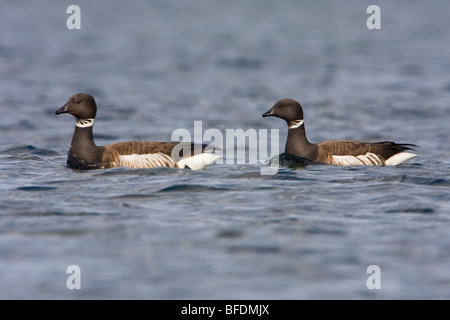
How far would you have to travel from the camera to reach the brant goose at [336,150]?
51.2 feet

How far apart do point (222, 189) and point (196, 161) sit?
1.93 m

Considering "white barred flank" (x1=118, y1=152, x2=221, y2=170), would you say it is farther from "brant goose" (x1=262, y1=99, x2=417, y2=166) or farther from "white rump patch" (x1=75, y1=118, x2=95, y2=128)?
"brant goose" (x1=262, y1=99, x2=417, y2=166)

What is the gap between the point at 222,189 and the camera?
1355 cm

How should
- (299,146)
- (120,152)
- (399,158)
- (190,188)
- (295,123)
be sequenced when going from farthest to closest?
1. (295,123)
2. (299,146)
3. (399,158)
4. (120,152)
5. (190,188)

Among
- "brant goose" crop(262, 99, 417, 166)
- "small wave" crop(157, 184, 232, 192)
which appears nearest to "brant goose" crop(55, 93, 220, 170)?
"small wave" crop(157, 184, 232, 192)

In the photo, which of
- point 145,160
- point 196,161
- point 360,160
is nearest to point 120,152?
point 145,160

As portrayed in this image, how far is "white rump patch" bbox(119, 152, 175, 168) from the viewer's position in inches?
581

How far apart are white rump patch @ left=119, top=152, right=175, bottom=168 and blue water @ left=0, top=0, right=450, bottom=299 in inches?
7.7

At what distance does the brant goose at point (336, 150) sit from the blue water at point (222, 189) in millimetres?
365

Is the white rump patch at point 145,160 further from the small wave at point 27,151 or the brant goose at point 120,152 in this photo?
the small wave at point 27,151

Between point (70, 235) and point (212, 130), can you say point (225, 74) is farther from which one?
point (70, 235)

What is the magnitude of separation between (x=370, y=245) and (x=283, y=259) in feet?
4.46

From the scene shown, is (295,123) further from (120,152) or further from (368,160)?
(120,152)
